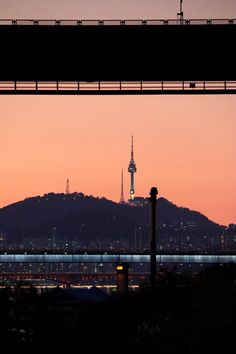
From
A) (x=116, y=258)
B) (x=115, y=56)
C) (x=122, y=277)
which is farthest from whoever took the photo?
(x=116, y=258)

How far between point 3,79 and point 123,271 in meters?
67.2

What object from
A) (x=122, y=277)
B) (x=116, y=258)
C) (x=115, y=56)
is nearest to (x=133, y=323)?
(x=115, y=56)

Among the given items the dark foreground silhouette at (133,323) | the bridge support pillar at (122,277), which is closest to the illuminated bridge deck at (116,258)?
the bridge support pillar at (122,277)

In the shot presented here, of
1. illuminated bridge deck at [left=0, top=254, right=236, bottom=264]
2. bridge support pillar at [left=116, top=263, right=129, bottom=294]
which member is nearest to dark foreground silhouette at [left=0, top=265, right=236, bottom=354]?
bridge support pillar at [left=116, top=263, right=129, bottom=294]

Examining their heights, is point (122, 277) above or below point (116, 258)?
below

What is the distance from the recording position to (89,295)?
118 meters

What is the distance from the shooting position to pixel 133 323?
60438 millimetres

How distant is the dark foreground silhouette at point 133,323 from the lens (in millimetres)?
47875

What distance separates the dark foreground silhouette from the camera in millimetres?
47875

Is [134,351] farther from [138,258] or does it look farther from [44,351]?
[138,258]

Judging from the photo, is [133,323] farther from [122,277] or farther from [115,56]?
[122,277]

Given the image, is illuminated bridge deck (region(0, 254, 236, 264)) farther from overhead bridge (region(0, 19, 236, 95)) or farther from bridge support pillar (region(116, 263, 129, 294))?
overhead bridge (region(0, 19, 236, 95))

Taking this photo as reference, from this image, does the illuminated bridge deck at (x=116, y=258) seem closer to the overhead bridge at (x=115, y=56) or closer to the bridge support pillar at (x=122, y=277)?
the bridge support pillar at (x=122, y=277)

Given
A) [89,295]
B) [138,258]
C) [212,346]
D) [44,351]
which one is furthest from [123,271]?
[212,346]
